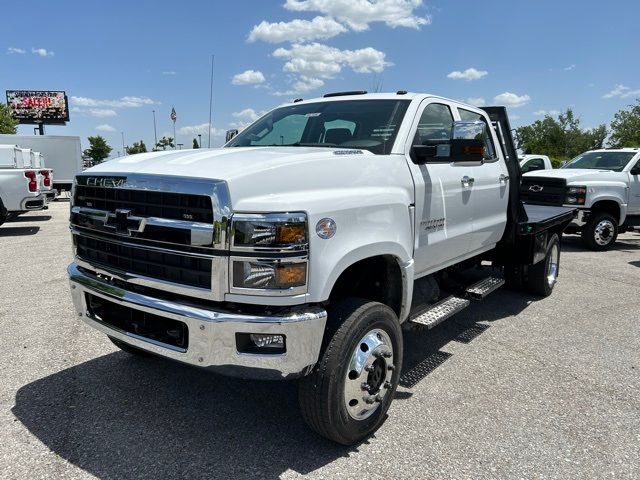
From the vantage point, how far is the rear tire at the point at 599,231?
9.94 meters

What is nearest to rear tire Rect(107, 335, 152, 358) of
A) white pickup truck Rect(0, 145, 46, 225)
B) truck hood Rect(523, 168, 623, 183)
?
truck hood Rect(523, 168, 623, 183)

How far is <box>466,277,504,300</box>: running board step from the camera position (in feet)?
15.3

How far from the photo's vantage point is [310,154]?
3.01 meters

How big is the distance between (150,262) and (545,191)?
6863 millimetres

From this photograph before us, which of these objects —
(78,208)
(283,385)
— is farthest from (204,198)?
(283,385)

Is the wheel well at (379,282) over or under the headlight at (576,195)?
under

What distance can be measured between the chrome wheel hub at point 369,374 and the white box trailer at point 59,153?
2280 cm

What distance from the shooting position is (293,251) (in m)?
2.43

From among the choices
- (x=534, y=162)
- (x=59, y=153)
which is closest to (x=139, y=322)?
(x=534, y=162)

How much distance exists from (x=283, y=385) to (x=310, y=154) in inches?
69.6

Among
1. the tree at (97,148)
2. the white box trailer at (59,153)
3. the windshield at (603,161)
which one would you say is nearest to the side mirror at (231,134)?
the windshield at (603,161)

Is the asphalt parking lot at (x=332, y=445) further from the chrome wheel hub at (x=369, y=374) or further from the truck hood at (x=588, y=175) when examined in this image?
the truck hood at (x=588, y=175)

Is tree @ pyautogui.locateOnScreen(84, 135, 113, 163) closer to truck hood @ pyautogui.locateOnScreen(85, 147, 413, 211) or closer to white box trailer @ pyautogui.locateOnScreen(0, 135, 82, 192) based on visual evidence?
white box trailer @ pyautogui.locateOnScreen(0, 135, 82, 192)

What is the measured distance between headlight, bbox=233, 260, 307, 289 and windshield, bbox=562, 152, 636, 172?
10331 millimetres
